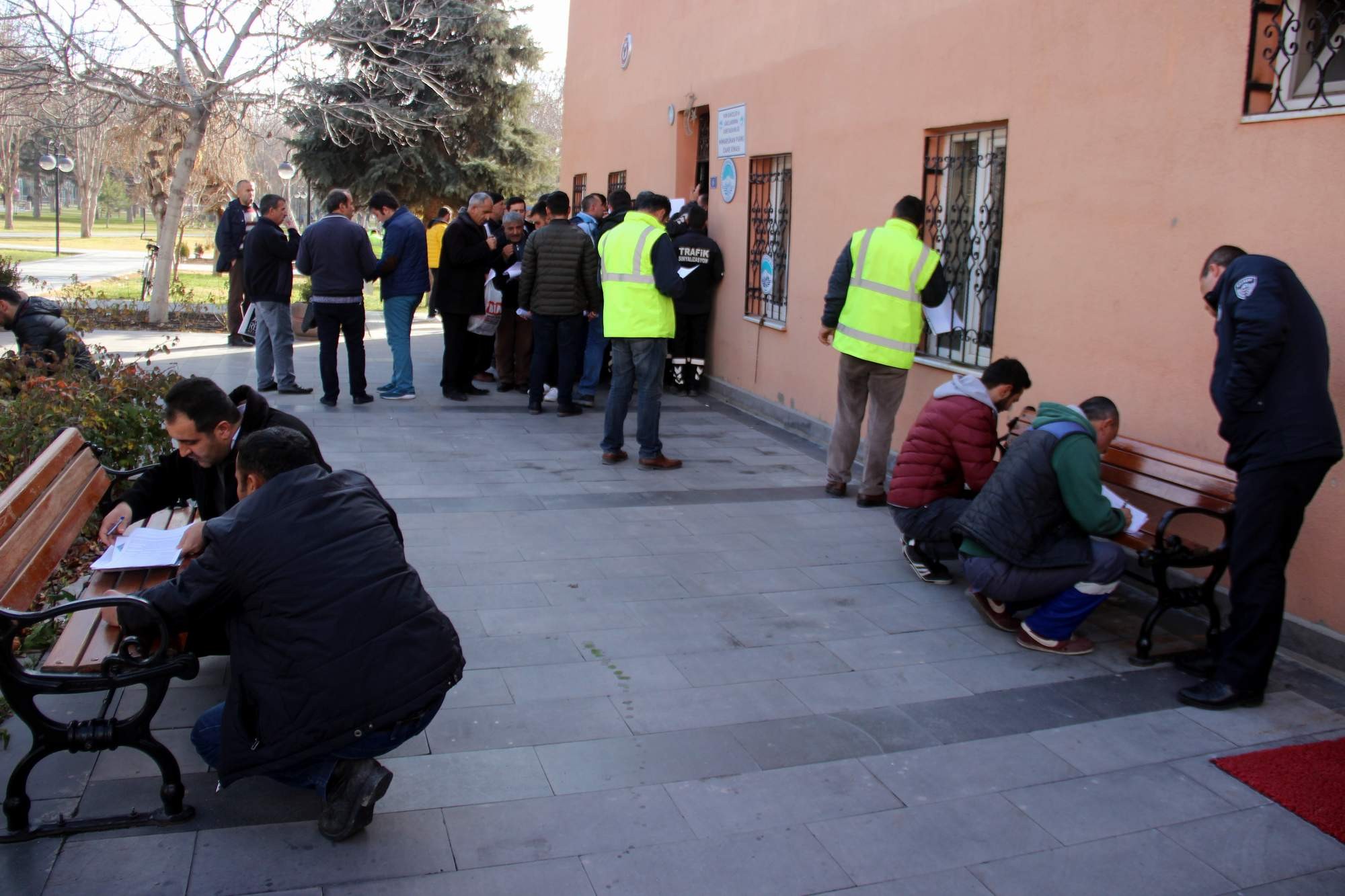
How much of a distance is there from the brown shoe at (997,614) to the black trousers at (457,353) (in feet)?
21.3

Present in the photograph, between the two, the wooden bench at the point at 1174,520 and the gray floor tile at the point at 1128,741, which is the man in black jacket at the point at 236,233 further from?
the gray floor tile at the point at 1128,741

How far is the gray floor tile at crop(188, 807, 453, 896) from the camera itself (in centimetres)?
306

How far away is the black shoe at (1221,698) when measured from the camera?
4352 mm

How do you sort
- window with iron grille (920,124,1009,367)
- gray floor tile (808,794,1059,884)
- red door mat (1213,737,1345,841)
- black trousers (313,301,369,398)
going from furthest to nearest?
black trousers (313,301,369,398) → window with iron grille (920,124,1009,367) → red door mat (1213,737,1345,841) → gray floor tile (808,794,1059,884)

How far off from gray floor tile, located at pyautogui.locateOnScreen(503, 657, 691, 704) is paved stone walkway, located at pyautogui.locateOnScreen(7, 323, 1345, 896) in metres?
0.01

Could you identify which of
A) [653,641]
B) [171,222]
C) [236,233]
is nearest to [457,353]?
[236,233]

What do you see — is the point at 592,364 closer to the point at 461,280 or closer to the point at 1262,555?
the point at 461,280

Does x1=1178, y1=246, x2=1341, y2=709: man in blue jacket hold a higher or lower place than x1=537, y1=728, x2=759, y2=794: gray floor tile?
higher

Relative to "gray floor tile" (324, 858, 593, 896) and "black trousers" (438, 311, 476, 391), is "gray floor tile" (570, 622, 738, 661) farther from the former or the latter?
"black trousers" (438, 311, 476, 391)

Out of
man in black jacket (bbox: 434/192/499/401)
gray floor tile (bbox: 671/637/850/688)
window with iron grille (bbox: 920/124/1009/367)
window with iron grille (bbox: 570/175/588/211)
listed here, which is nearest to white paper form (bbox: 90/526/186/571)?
gray floor tile (bbox: 671/637/850/688)

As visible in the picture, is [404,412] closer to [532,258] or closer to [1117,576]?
[532,258]

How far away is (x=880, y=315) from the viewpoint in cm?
691

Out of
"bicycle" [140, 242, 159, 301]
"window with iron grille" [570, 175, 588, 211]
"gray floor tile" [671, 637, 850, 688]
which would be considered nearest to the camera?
"gray floor tile" [671, 637, 850, 688]

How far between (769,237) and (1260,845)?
303 inches
